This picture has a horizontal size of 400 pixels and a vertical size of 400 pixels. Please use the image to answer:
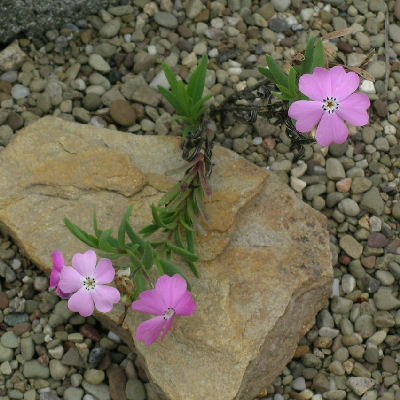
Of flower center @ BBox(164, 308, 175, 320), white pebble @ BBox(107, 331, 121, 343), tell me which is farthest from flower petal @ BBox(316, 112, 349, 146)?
white pebble @ BBox(107, 331, 121, 343)

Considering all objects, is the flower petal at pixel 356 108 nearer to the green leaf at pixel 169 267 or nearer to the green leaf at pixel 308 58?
the green leaf at pixel 308 58

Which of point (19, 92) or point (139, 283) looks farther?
point (19, 92)

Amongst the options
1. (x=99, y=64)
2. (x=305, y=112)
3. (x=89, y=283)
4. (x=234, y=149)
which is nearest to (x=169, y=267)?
(x=89, y=283)

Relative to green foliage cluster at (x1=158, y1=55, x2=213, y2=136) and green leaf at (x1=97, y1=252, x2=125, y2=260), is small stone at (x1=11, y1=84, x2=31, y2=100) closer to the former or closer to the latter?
green foliage cluster at (x1=158, y1=55, x2=213, y2=136)

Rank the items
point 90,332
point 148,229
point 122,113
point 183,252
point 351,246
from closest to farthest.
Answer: point 183,252, point 148,229, point 90,332, point 351,246, point 122,113

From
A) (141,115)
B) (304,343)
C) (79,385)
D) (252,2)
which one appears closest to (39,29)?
(141,115)

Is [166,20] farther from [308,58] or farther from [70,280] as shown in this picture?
[70,280]

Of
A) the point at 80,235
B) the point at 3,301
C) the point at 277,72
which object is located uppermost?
the point at 277,72
